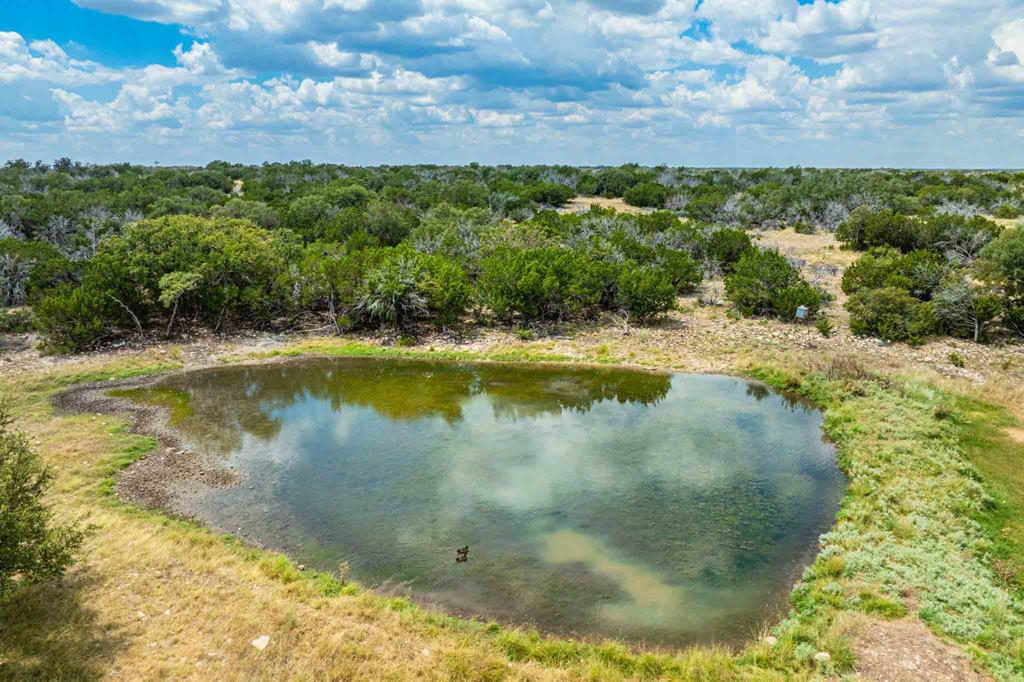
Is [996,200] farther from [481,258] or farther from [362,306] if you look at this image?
[362,306]

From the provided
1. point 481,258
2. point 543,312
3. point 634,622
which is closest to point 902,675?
point 634,622

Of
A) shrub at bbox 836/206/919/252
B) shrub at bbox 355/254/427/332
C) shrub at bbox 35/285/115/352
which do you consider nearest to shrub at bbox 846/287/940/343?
shrub at bbox 836/206/919/252

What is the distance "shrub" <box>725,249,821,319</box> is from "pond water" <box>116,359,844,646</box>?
9.17 meters

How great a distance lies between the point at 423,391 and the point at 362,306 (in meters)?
9.17

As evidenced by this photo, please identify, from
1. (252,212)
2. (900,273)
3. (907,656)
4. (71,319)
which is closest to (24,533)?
(907,656)

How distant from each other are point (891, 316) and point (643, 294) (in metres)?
11.9

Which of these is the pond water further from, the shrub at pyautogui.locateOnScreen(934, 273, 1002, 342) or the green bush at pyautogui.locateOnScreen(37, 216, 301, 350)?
the shrub at pyautogui.locateOnScreen(934, 273, 1002, 342)

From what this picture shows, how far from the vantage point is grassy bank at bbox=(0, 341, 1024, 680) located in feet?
33.8

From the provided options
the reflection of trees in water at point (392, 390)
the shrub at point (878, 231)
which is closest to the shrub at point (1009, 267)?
the shrub at point (878, 231)

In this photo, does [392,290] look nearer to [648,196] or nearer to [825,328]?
[825,328]

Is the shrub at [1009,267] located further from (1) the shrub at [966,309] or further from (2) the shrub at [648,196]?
(2) the shrub at [648,196]

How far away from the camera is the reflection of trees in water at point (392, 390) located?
75.8ft

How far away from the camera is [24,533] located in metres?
10.5

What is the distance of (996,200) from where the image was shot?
188ft
